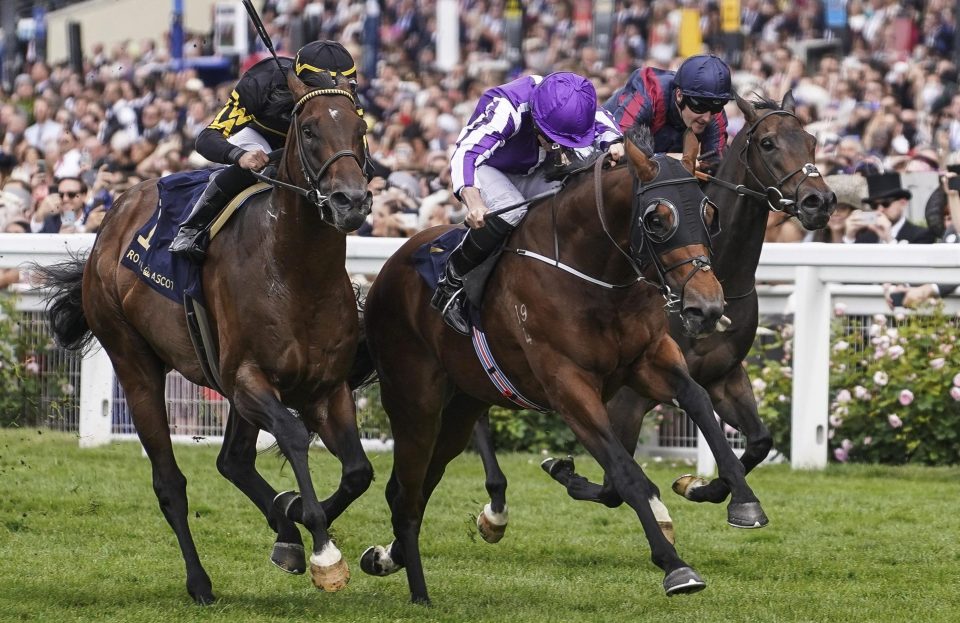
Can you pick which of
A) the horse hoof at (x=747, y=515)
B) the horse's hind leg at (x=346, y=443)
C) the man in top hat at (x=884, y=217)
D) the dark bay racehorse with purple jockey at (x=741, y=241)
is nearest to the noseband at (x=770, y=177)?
the dark bay racehorse with purple jockey at (x=741, y=241)

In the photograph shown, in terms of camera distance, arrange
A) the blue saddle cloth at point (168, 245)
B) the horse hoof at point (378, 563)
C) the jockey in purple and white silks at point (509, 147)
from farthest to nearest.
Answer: the horse hoof at point (378, 563), the blue saddle cloth at point (168, 245), the jockey in purple and white silks at point (509, 147)

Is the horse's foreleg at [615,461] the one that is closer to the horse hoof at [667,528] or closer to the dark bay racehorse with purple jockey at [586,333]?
the dark bay racehorse with purple jockey at [586,333]

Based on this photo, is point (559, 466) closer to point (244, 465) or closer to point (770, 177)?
point (244, 465)

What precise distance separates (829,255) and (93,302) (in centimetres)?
425

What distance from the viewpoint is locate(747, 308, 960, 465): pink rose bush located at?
9.17 meters

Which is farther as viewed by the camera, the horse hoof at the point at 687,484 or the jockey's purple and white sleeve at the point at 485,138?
the horse hoof at the point at 687,484

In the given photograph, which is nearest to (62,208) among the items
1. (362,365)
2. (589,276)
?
(362,365)

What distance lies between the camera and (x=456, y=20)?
21.1 m

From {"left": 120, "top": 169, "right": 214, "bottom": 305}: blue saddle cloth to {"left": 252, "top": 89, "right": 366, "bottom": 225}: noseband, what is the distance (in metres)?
0.65

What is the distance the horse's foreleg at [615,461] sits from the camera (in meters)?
5.09

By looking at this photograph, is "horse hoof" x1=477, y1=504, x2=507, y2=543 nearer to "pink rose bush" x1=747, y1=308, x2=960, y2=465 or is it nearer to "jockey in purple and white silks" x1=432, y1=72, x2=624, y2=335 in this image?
"jockey in purple and white silks" x1=432, y1=72, x2=624, y2=335

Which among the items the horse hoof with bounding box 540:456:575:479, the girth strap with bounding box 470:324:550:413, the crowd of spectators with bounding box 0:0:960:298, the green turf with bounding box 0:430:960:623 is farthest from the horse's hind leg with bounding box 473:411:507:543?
the crowd of spectators with bounding box 0:0:960:298

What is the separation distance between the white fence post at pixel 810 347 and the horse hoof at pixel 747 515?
3.83m

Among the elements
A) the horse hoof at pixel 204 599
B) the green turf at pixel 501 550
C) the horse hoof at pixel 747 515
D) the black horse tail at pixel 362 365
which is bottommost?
the green turf at pixel 501 550
